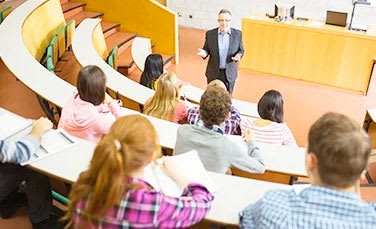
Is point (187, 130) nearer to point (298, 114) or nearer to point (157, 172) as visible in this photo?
point (157, 172)

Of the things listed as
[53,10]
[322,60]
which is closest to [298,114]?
[322,60]

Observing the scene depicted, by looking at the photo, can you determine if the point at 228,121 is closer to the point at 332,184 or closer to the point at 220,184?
the point at 220,184

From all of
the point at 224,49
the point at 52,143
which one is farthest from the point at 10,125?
the point at 224,49

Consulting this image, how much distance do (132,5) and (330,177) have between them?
616cm

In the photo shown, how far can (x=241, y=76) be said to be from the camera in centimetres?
660

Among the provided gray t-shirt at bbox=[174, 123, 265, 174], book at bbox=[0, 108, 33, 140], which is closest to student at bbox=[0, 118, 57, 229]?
book at bbox=[0, 108, 33, 140]

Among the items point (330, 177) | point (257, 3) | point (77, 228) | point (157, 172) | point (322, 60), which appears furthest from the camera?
point (257, 3)

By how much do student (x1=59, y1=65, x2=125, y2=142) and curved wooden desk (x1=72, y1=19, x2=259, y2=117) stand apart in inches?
38.1

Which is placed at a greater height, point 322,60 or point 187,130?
point 187,130

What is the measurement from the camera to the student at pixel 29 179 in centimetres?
Answer: 198

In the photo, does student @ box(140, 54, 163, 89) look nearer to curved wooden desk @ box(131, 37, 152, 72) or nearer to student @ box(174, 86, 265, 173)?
curved wooden desk @ box(131, 37, 152, 72)

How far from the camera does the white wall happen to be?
6992 millimetres

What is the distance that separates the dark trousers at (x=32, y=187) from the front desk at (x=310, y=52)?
4.88 meters

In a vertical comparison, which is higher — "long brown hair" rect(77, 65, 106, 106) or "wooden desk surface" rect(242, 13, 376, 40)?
"long brown hair" rect(77, 65, 106, 106)
